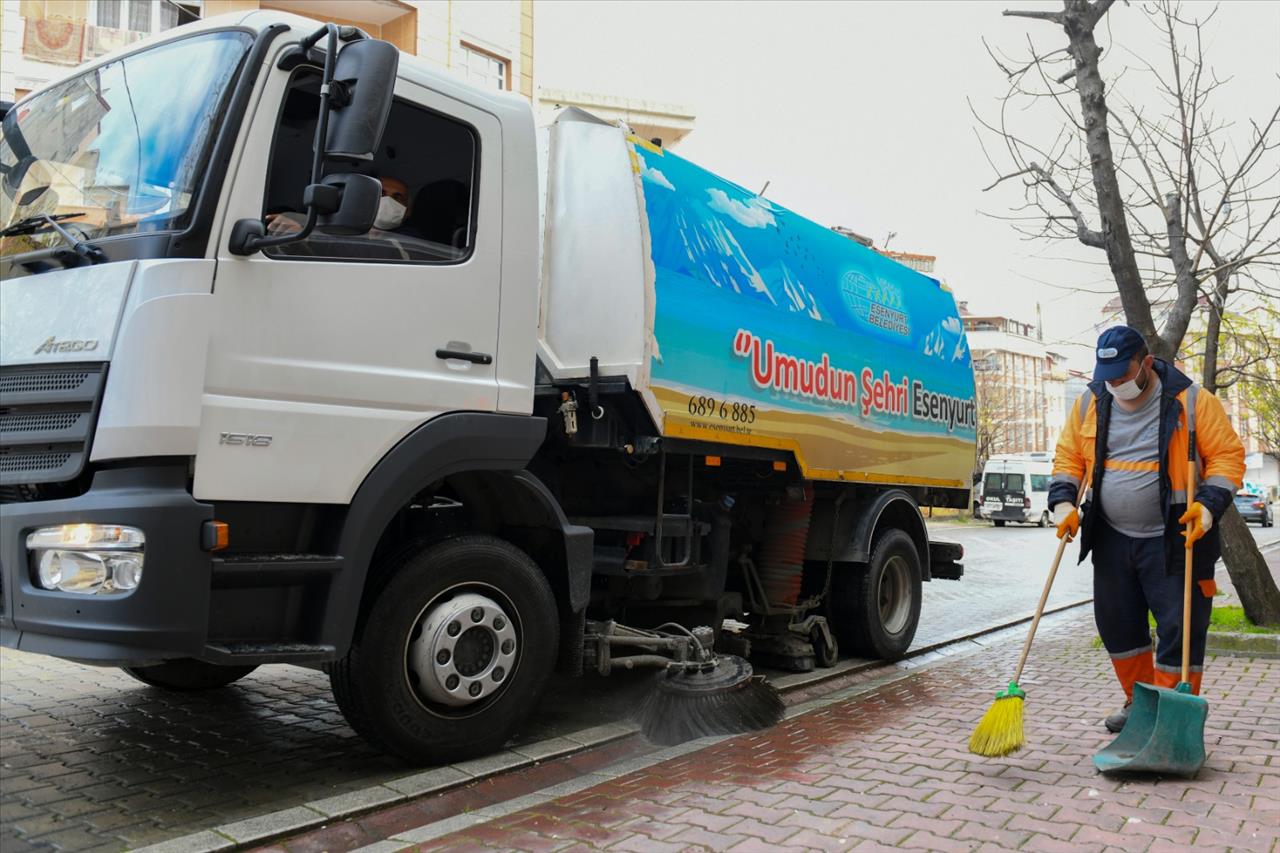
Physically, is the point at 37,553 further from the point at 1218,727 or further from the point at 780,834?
the point at 1218,727

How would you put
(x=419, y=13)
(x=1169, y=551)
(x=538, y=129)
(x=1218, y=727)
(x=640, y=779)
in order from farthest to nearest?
(x=419, y=13), (x=538, y=129), (x=1218, y=727), (x=1169, y=551), (x=640, y=779)

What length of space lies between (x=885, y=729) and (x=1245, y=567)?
4237 mm

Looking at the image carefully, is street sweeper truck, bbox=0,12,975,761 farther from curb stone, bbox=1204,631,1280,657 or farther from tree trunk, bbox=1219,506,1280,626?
tree trunk, bbox=1219,506,1280,626

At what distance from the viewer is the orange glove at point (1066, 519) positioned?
477cm

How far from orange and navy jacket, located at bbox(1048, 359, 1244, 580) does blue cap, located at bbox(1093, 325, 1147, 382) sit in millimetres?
184

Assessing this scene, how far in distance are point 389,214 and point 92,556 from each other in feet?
5.65

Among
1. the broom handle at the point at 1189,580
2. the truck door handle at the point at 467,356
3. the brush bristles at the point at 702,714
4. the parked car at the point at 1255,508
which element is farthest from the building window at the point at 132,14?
the parked car at the point at 1255,508

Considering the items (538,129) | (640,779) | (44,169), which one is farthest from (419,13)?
(640,779)

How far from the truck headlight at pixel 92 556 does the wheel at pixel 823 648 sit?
4.70 metres

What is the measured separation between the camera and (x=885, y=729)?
5285 millimetres

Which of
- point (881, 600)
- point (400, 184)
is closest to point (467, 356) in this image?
point (400, 184)

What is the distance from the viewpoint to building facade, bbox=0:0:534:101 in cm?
1705

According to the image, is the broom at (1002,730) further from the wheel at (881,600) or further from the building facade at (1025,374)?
the building facade at (1025,374)

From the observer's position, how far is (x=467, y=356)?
443 centimetres
